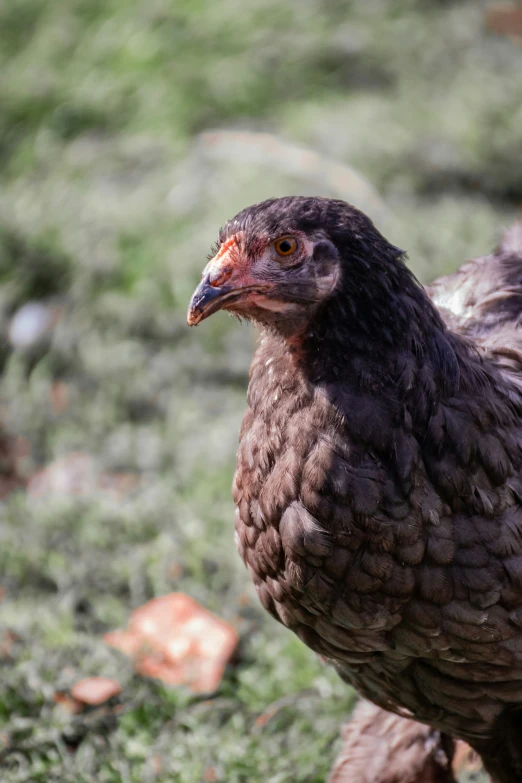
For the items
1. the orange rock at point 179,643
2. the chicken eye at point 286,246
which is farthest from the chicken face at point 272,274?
the orange rock at point 179,643

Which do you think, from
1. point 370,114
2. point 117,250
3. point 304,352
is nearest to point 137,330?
point 117,250

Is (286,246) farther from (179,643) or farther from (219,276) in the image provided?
(179,643)

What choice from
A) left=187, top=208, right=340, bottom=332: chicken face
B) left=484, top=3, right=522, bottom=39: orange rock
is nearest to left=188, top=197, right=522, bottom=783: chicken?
left=187, top=208, right=340, bottom=332: chicken face

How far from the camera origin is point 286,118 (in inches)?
212

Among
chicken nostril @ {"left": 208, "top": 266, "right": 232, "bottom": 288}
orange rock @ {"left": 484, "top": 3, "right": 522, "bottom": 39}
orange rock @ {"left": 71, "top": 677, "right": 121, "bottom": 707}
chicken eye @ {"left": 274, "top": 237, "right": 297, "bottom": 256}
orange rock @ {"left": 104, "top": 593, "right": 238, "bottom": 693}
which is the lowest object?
orange rock @ {"left": 71, "top": 677, "right": 121, "bottom": 707}

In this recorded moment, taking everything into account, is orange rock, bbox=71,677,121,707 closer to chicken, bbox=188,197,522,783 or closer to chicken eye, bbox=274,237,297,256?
chicken, bbox=188,197,522,783

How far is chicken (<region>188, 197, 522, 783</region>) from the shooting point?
1.99 m

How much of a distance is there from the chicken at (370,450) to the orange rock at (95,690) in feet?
3.59

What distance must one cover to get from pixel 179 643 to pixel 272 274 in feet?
5.31

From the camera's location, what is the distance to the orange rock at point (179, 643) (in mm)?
3107

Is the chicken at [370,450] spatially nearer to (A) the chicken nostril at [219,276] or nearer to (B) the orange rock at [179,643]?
(A) the chicken nostril at [219,276]

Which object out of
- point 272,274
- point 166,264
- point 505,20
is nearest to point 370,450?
point 272,274

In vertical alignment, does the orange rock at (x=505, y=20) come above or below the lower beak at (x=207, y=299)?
above

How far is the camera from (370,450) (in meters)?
2.00
